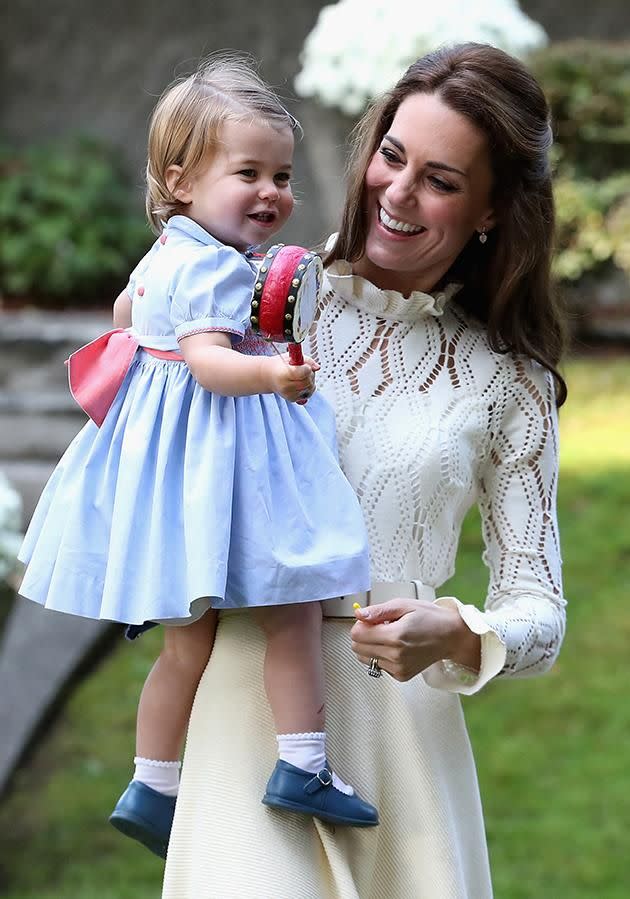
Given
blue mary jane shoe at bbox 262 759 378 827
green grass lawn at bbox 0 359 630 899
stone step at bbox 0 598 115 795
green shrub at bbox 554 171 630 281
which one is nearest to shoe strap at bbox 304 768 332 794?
blue mary jane shoe at bbox 262 759 378 827

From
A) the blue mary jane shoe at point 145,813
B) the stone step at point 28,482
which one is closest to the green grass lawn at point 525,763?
the stone step at point 28,482

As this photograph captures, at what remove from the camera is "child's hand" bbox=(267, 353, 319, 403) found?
6.83 ft

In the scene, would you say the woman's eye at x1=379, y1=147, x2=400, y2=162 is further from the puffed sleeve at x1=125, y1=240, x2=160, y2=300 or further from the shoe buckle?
the shoe buckle

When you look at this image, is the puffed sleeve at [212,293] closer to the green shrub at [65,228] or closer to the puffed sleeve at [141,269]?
the puffed sleeve at [141,269]

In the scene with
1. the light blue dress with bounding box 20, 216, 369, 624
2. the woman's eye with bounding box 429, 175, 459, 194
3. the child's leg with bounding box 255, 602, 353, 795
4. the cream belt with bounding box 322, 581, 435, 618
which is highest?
the woman's eye with bounding box 429, 175, 459, 194

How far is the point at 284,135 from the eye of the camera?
2.40 meters

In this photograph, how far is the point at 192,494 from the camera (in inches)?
91.4

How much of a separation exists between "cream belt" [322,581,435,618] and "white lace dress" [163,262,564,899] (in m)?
0.02

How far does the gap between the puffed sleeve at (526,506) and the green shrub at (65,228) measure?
6.61 metres

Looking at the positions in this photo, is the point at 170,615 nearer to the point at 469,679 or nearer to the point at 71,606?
the point at 71,606

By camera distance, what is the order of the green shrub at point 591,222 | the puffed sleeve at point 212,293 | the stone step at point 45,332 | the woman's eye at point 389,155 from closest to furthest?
the puffed sleeve at point 212,293, the woman's eye at point 389,155, the stone step at point 45,332, the green shrub at point 591,222

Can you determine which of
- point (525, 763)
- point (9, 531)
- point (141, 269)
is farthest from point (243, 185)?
point (525, 763)

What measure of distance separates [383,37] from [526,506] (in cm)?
398

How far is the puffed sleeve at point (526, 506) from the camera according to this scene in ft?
8.80
